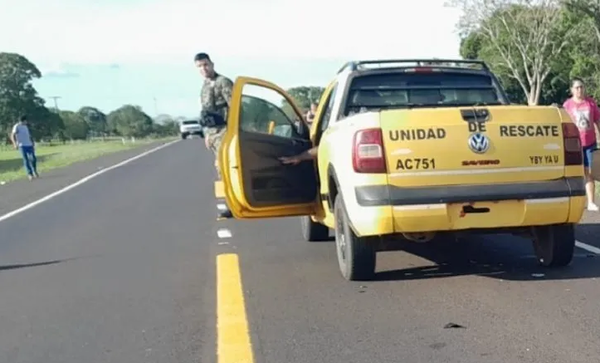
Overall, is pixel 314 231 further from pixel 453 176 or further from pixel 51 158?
pixel 51 158

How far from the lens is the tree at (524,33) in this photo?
161 feet

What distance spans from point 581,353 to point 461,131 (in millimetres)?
2132

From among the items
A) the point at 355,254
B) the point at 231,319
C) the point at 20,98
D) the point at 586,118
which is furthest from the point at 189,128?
the point at 231,319

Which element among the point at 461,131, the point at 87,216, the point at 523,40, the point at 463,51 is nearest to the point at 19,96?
the point at 463,51

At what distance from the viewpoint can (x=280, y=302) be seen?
22.1ft

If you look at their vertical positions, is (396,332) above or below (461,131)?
below

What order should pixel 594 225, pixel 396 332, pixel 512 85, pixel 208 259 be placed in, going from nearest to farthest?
pixel 396 332 < pixel 208 259 < pixel 594 225 < pixel 512 85

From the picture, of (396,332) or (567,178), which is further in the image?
(567,178)

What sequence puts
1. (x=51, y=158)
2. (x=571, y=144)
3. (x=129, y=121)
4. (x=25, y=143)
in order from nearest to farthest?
(x=571, y=144), (x=25, y=143), (x=51, y=158), (x=129, y=121)

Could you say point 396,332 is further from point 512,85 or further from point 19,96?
point 19,96

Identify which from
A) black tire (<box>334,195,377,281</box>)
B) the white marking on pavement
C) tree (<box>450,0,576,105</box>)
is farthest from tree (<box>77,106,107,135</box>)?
black tire (<box>334,195,377,281</box>)

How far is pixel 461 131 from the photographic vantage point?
678 cm

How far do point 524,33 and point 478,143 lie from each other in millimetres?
46690

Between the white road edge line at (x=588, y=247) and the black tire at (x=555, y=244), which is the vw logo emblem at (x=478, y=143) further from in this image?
the white road edge line at (x=588, y=247)
